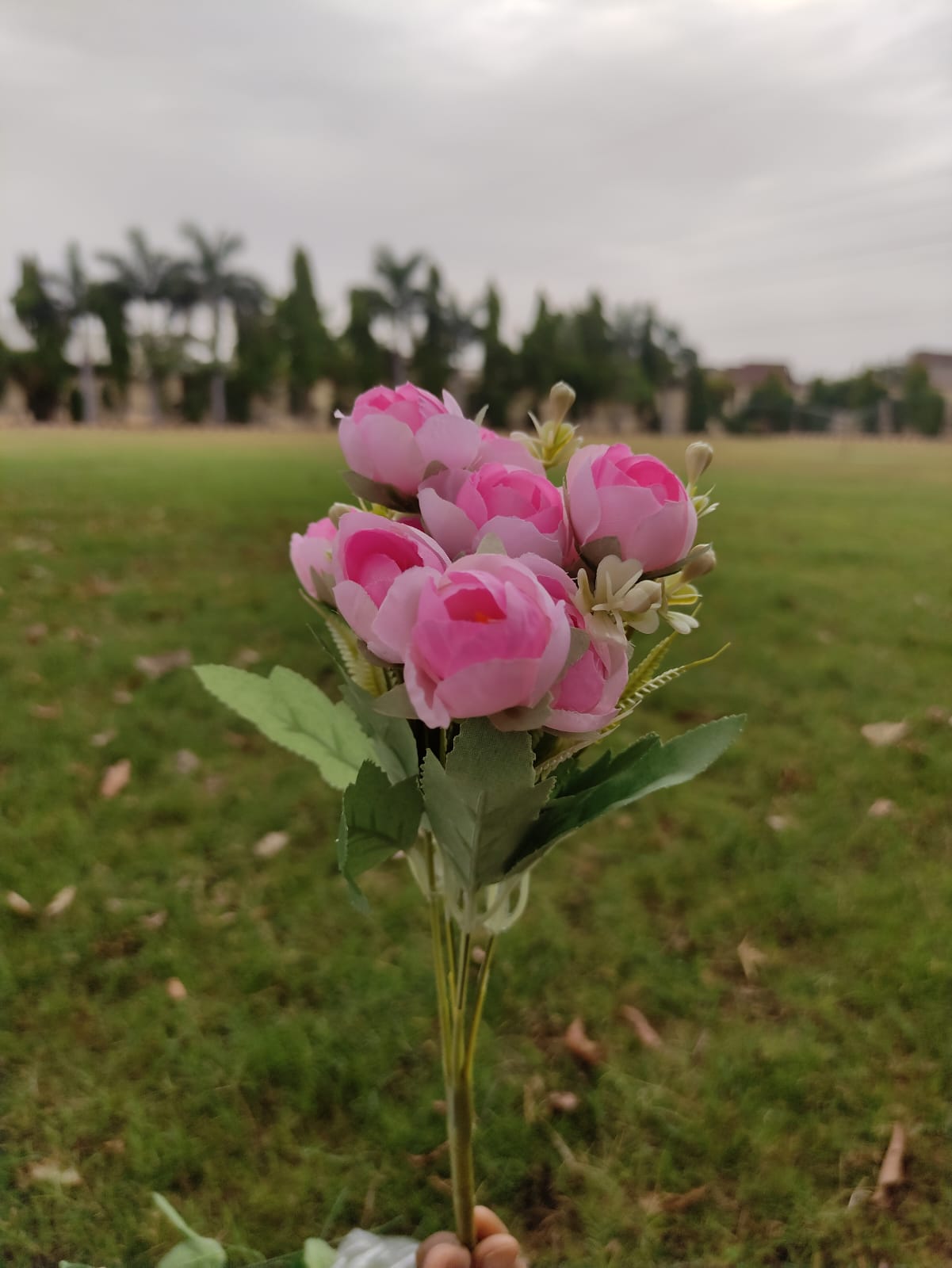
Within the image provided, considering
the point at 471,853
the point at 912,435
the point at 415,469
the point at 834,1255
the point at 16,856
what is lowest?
the point at 834,1255

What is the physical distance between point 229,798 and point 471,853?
7.30 ft

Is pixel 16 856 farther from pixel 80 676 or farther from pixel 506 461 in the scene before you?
pixel 506 461

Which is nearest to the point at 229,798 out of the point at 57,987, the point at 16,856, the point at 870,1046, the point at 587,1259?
the point at 16,856

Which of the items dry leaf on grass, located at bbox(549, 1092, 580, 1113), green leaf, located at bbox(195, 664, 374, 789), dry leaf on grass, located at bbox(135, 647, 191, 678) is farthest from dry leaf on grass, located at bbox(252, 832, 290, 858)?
green leaf, located at bbox(195, 664, 374, 789)

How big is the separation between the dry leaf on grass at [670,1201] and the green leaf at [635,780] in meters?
1.17

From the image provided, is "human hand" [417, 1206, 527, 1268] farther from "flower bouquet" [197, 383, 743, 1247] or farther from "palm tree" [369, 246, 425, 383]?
"palm tree" [369, 246, 425, 383]

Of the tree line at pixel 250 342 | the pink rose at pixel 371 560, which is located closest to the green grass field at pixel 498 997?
the pink rose at pixel 371 560

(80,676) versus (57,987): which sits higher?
(80,676)

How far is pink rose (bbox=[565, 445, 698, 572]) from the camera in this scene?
0.72 metres

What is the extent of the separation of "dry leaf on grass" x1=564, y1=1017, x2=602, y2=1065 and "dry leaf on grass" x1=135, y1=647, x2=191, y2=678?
7.87 ft

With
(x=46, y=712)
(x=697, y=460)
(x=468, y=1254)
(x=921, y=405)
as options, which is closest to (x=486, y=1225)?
(x=468, y=1254)

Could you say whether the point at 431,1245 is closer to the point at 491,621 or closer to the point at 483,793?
the point at 483,793

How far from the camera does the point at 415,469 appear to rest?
79cm

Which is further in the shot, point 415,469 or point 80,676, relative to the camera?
point 80,676
